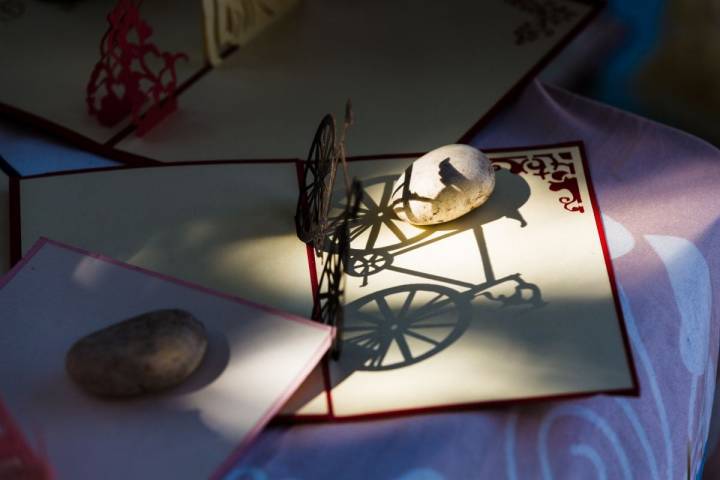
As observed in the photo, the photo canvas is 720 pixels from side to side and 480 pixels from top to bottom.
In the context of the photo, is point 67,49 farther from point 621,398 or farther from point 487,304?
point 621,398

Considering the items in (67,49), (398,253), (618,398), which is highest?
(67,49)

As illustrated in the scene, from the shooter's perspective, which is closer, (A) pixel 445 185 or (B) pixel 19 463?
(B) pixel 19 463

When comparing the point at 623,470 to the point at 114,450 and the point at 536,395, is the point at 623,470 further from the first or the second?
the point at 114,450

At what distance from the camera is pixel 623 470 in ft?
2.78

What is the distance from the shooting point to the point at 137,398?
0.80 m

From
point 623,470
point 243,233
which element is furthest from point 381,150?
point 623,470

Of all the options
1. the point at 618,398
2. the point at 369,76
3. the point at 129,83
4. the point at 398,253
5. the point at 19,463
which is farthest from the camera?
the point at 369,76

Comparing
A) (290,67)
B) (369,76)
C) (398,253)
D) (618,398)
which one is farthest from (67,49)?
(618,398)

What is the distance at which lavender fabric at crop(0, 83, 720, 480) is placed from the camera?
2.65 ft

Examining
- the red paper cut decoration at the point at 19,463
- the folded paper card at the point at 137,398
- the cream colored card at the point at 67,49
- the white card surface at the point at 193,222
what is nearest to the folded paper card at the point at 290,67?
the cream colored card at the point at 67,49

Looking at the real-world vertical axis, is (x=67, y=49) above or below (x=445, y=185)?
above

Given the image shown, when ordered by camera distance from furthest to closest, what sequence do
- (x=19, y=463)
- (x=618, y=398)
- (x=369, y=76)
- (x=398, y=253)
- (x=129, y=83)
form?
(x=369, y=76) < (x=129, y=83) < (x=398, y=253) < (x=618, y=398) < (x=19, y=463)

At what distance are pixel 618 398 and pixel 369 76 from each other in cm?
61

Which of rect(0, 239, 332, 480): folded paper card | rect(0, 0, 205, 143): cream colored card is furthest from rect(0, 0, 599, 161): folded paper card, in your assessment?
rect(0, 239, 332, 480): folded paper card
